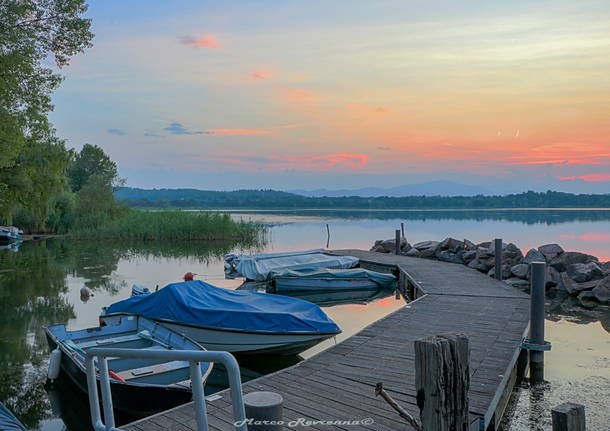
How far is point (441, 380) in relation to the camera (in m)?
3.75

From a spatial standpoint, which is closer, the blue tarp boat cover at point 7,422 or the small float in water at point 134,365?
the blue tarp boat cover at point 7,422

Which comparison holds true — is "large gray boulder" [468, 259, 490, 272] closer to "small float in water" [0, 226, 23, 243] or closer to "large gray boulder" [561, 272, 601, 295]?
"large gray boulder" [561, 272, 601, 295]

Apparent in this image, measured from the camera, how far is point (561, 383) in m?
8.99

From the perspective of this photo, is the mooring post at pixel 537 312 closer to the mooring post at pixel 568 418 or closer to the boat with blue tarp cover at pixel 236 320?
the boat with blue tarp cover at pixel 236 320

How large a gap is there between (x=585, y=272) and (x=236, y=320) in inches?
518

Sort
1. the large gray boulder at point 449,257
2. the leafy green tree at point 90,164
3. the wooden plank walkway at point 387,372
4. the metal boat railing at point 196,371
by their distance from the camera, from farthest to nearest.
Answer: the leafy green tree at point 90,164
the large gray boulder at point 449,257
the wooden plank walkway at point 387,372
the metal boat railing at point 196,371

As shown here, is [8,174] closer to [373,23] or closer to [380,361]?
[373,23]

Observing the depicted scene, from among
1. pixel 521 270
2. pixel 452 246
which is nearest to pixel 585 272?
pixel 521 270

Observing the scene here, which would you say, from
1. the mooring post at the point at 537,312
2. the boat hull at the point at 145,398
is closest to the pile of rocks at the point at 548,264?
the mooring post at the point at 537,312

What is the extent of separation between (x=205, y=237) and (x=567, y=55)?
2602cm

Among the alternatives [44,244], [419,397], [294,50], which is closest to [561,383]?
[419,397]

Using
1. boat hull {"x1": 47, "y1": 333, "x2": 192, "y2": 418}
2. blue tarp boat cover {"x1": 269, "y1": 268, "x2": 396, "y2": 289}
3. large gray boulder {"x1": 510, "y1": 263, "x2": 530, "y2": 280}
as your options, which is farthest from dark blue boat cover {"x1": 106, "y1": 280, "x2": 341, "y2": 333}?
large gray boulder {"x1": 510, "y1": 263, "x2": 530, "y2": 280}

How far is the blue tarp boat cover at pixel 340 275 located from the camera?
18.9 metres

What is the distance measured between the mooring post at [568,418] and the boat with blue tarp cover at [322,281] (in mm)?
15216
